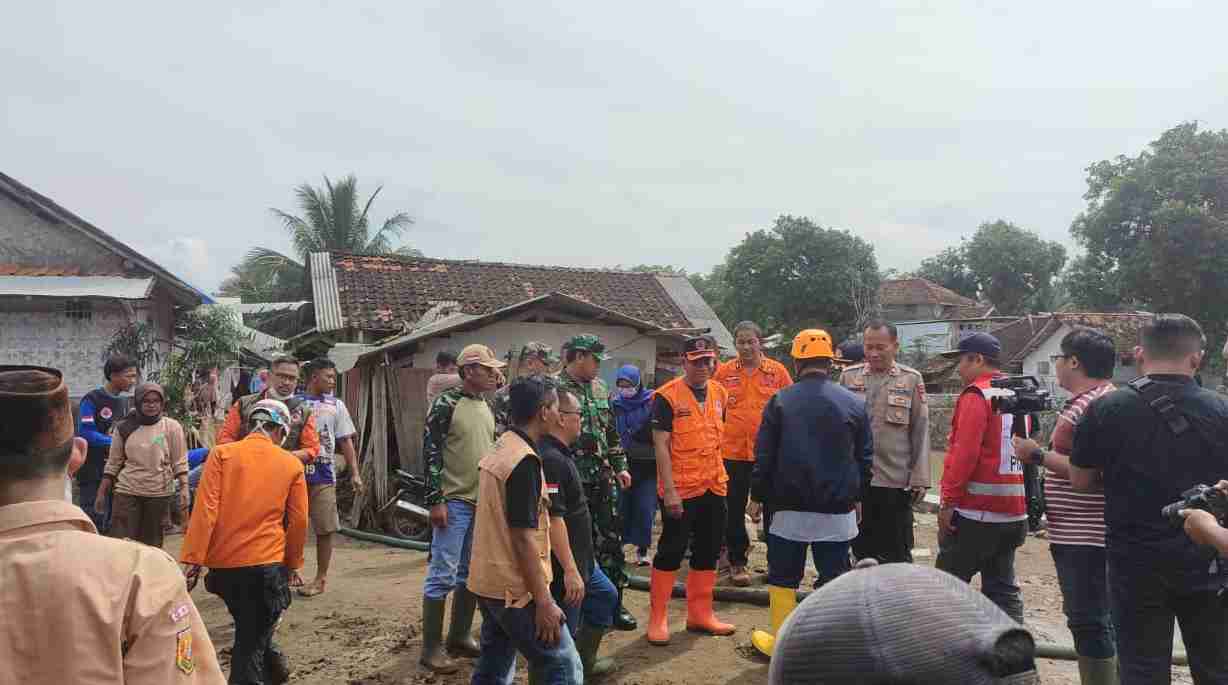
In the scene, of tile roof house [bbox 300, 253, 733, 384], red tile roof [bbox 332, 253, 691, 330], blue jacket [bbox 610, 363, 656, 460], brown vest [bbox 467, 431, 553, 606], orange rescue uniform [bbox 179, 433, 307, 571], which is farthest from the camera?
red tile roof [bbox 332, 253, 691, 330]

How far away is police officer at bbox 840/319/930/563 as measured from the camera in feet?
17.4

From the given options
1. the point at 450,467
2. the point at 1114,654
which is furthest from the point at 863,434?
the point at 450,467

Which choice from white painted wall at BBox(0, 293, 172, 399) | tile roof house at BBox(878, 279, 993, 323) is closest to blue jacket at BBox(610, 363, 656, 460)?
white painted wall at BBox(0, 293, 172, 399)

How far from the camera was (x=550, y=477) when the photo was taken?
3578 mm

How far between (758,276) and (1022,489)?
34211mm

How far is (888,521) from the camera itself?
5.34 meters

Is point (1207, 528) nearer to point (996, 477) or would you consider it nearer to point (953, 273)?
point (996, 477)

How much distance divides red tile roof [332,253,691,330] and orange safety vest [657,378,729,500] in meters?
9.05

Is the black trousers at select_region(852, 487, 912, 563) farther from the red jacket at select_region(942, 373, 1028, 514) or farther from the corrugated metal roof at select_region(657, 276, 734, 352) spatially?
the corrugated metal roof at select_region(657, 276, 734, 352)

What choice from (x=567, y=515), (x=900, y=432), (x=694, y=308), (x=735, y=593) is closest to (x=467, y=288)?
(x=694, y=308)

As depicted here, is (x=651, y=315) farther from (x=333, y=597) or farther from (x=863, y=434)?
(x=863, y=434)

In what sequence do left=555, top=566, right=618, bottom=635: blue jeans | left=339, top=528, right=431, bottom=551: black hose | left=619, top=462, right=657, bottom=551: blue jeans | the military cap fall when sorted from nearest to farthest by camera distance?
left=555, top=566, right=618, bottom=635: blue jeans → the military cap → left=619, top=462, right=657, bottom=551: blue jeans → left=339, top=528, right=431, bottom=551: black hose

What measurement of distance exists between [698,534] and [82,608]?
4.13 metres

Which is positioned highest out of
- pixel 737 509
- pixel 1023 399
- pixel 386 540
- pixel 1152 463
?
pixel 1023 399
